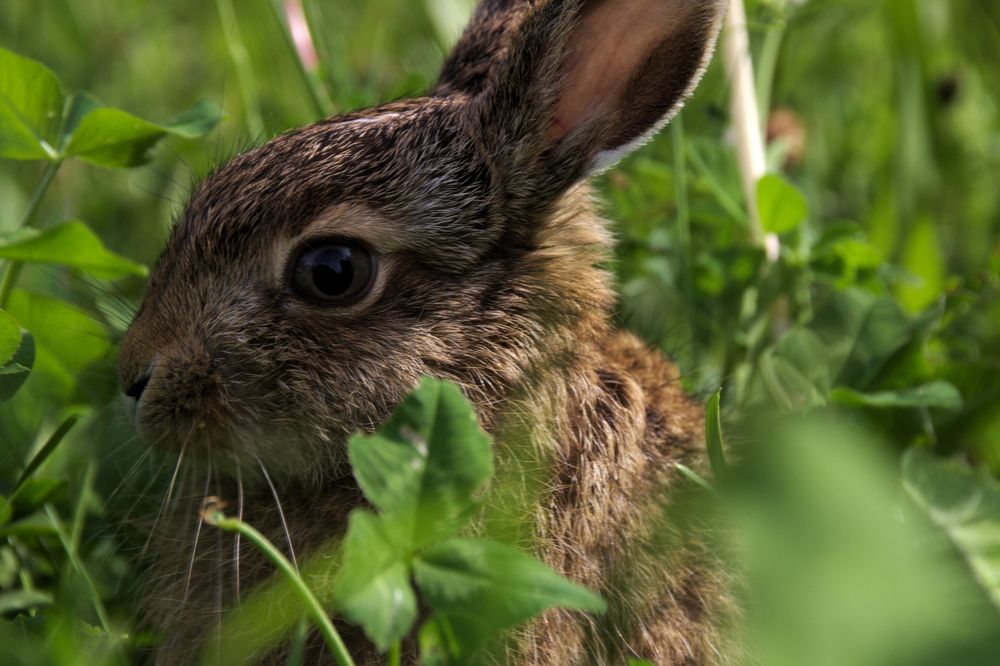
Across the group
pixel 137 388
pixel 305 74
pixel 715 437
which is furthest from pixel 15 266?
pixel 715 437

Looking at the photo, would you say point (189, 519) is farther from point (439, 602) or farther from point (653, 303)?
point (653, 303)

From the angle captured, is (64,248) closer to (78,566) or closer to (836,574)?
(78,566)

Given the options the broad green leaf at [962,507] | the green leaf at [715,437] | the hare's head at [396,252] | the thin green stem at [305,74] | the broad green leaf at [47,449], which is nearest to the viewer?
the green leaf at [715,437]

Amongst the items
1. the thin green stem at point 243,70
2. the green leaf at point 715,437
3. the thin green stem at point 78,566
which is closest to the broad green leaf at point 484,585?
the green leaf at point 715,437

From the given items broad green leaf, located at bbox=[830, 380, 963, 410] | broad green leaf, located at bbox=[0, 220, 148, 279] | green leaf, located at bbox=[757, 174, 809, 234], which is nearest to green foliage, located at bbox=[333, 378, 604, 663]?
broad green leaf, located at bbox=[0, 220, 148, 279]

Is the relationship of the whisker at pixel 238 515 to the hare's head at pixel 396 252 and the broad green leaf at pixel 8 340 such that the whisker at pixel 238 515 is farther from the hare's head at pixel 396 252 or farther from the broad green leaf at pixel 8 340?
the broad green leaf at pixel 8 340

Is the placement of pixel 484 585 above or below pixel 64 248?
below

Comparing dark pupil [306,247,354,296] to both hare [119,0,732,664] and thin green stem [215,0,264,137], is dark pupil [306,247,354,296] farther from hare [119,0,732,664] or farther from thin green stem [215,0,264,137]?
thin green stem [215,0,264,137]
